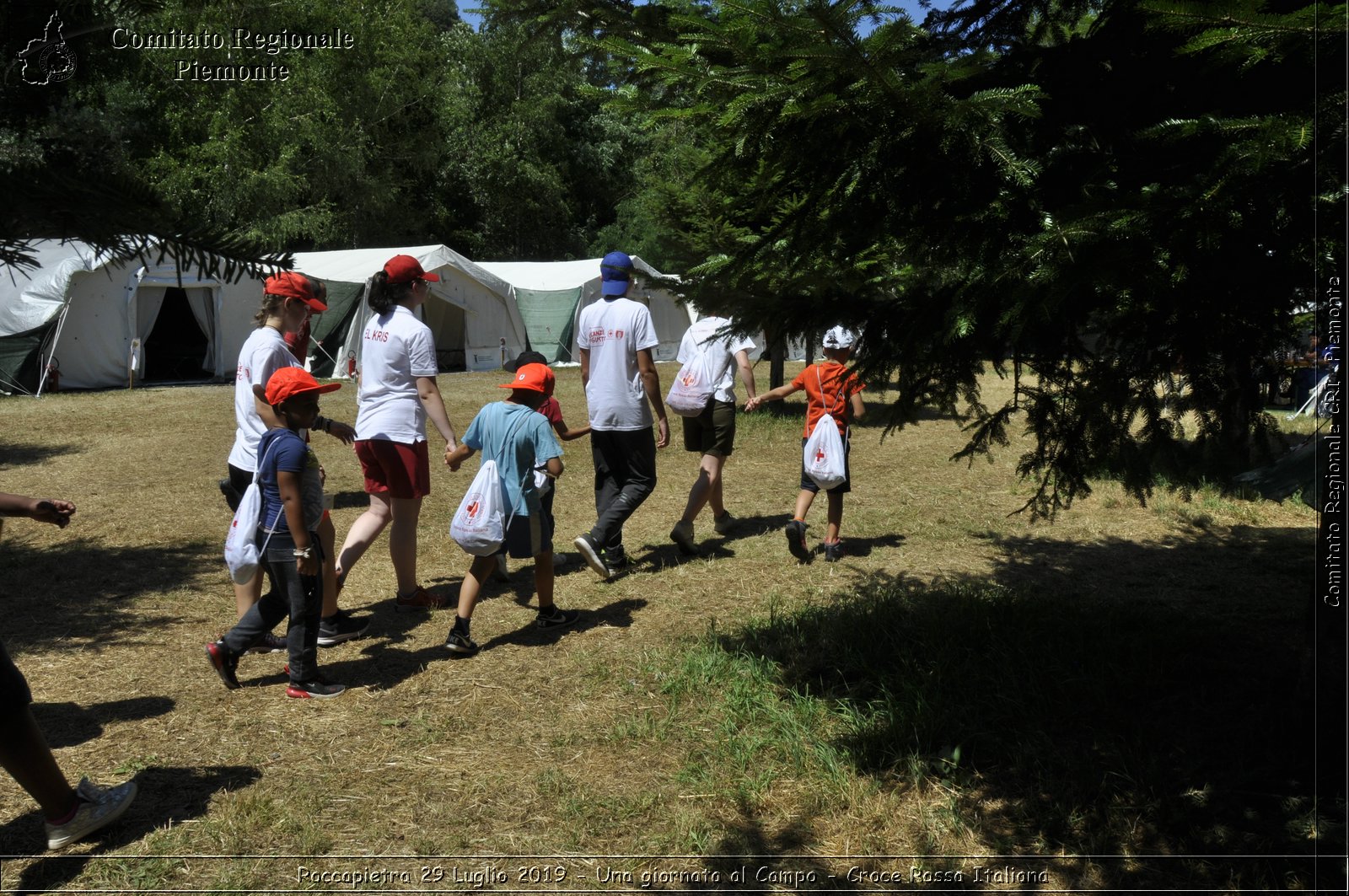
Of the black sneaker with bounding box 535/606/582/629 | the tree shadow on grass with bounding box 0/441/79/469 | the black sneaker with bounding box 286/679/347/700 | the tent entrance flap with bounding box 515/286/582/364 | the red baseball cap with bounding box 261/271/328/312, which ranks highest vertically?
the tent entrance flap with bounding box 515/286/582/364

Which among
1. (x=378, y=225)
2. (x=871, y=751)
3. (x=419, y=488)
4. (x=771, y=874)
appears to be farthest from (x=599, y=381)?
(x=378, y=225)

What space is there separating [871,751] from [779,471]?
283 inches

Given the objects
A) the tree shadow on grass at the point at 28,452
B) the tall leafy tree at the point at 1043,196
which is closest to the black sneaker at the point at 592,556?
the tall leafy tree at the point at 1043,196

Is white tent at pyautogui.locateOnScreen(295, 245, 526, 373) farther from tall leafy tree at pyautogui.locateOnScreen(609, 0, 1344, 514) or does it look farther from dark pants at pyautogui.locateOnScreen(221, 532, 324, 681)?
tall leafy tree at pyautogui.locateOnScreen(609, 0, 1344, 514)

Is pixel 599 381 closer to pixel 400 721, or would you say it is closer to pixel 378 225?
pixel 400 721

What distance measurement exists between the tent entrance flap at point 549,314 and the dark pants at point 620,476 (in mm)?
19754

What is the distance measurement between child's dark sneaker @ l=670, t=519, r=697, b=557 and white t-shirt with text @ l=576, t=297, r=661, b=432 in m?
0.92

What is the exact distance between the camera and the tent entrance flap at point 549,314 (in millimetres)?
26453

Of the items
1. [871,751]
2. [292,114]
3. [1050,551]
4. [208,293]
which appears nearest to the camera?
[871,751]

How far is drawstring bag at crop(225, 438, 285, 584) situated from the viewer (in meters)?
4.59

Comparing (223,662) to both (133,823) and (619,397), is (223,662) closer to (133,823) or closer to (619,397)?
(133,823)

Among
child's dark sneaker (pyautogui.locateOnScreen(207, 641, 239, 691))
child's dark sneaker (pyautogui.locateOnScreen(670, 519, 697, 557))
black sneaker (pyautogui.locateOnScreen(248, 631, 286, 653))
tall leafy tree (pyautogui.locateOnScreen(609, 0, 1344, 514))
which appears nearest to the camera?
tall leafy tree (pyautogui.locateOnScreen(609, 0, 1344, 514))

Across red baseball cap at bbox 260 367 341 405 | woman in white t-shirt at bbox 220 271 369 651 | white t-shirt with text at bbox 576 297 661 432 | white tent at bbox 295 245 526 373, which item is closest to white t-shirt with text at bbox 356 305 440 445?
woman in white t-shirt at bbox 220 271 369 651

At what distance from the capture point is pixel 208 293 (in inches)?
895
